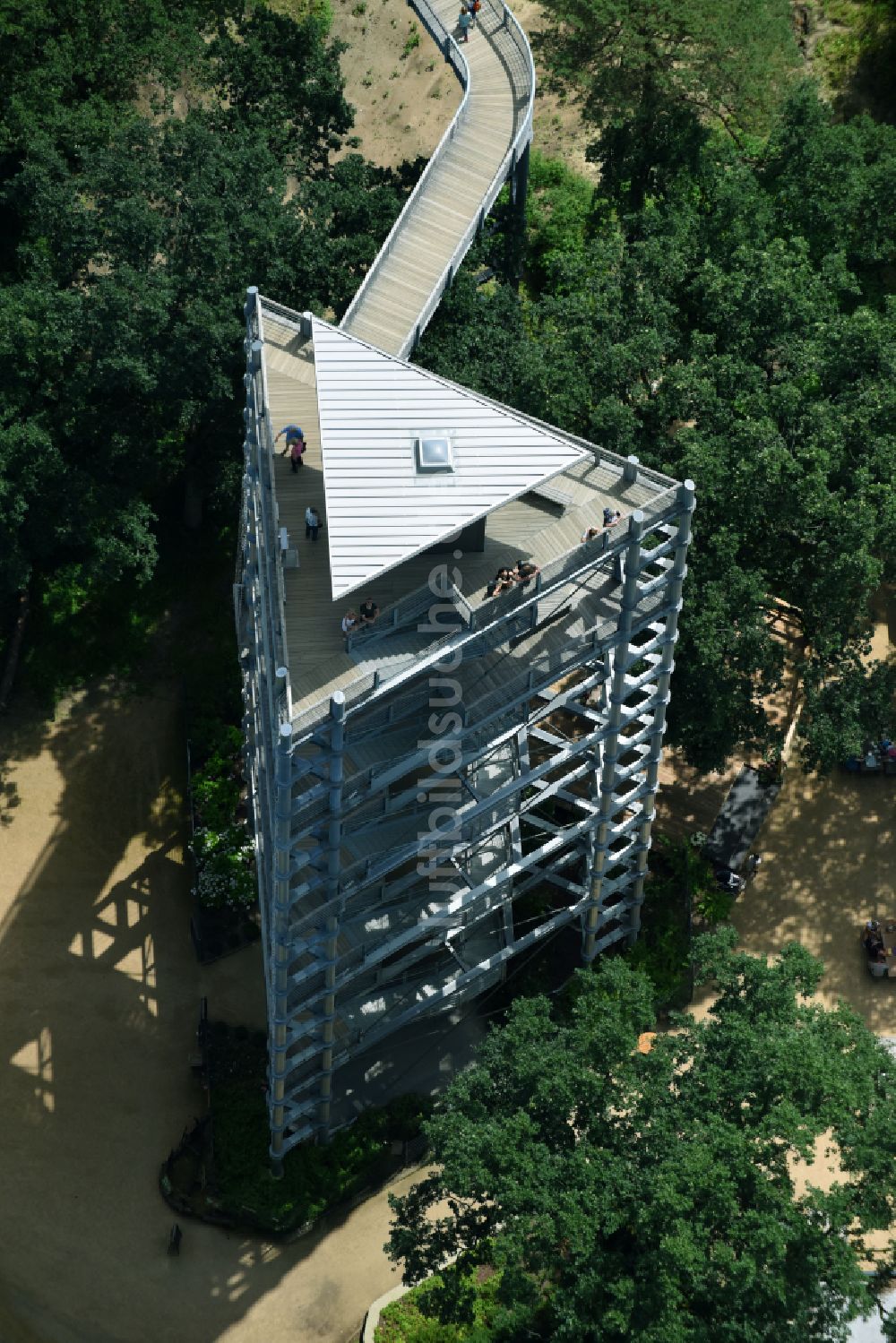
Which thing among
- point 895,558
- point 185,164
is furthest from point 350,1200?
point 185,164

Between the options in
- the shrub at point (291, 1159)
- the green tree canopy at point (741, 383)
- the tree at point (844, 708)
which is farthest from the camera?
the tree at point (844, 708)

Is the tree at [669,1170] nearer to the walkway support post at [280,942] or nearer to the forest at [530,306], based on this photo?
the walkway support post at [280,942]

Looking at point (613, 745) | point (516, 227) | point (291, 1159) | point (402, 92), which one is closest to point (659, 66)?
point (516, 227)

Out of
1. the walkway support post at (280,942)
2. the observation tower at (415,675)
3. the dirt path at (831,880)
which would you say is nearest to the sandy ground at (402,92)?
the observation tower at (415,675)

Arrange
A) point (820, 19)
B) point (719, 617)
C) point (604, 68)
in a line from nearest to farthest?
point (719, 617) < point (604, 68) < point (820, 19)

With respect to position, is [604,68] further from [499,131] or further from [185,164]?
[185,164]

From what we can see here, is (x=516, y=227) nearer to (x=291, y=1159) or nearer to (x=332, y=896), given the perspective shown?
(x=332, y=896)

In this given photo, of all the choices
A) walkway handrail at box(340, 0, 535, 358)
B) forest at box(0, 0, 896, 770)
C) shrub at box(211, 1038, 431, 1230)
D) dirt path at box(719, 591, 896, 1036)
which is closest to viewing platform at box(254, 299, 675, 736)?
walkway handrail at box(340, 0, 535, 358)
